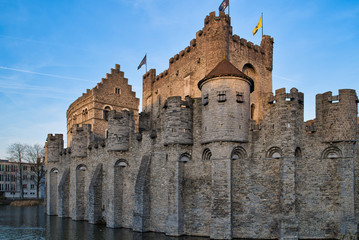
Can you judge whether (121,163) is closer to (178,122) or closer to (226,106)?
(178,122)

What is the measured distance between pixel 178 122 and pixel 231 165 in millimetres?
4747

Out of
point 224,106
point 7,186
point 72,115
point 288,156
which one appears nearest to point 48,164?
point 72,115

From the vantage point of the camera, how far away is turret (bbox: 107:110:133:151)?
2620cm

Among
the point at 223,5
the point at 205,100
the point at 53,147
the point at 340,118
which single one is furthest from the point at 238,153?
the point at 53,147

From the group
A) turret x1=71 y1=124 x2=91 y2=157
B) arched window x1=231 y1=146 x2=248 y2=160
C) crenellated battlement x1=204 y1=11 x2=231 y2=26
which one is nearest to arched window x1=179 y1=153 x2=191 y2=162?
arched window x1=231 y1=146 x2=248 y2=160

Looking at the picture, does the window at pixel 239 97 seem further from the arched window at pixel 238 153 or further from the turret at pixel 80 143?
the turret at pixel 80 143

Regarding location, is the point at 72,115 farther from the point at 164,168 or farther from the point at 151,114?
the point at 164,168

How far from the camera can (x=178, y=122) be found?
22.2 meters

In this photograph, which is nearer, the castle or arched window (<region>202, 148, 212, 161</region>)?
the castle

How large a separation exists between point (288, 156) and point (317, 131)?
8.96 ft

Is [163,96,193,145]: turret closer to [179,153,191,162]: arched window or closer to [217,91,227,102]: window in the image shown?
[179,153,191,162]: arched window

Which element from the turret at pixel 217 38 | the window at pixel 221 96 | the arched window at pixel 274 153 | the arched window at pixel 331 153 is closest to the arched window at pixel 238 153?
the arched window at pixel 274 153

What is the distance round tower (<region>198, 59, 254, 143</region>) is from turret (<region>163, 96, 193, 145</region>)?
4.53 ft

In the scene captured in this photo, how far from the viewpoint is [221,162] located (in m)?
20.2
